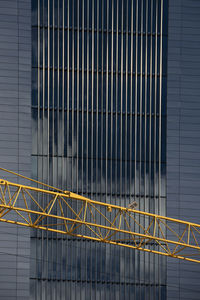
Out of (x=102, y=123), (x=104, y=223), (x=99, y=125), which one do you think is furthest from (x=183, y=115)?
(x=104, y=223)

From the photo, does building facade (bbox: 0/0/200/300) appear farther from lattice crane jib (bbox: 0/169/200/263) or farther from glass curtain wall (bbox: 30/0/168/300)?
lattice crane jib (bbox: 0/169/200/263)

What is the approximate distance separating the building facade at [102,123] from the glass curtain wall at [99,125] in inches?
4.6

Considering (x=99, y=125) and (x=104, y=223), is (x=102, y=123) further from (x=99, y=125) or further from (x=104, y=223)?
(x=104, y=223)

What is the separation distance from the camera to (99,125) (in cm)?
10419

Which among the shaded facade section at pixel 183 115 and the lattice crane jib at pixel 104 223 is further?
the shaded facade section at pixel 183 115

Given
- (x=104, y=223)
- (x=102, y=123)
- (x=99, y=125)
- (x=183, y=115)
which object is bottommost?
(x=104, y=223)

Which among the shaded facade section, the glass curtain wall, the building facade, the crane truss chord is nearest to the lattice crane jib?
the crane truss chord

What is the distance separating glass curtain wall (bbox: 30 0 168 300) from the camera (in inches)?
4043

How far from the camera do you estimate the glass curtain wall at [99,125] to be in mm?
102688

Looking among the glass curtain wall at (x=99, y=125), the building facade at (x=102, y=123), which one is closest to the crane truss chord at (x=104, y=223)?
the building facade at (x=102, y=123)

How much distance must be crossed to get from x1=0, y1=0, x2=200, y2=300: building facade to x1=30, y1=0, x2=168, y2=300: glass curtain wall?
4.6 inches

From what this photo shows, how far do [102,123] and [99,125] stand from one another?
1.37 feet

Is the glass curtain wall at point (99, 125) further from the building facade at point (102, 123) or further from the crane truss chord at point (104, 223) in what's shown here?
the crane truss chord at point (104, 223)

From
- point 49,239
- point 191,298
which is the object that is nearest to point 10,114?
point 49,239
